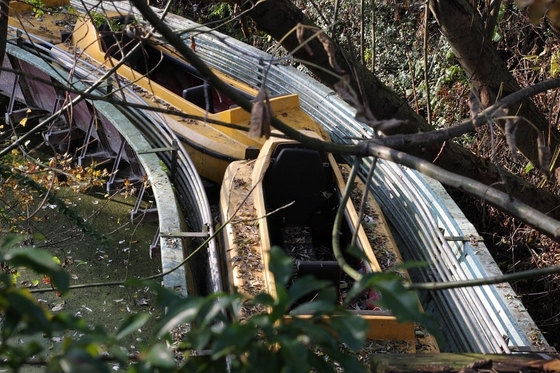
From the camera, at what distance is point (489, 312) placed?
440cm

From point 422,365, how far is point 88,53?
6.75m

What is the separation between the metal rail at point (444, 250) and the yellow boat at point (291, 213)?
34 cm

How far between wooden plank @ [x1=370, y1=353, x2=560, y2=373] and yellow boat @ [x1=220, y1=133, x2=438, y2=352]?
2616 mm

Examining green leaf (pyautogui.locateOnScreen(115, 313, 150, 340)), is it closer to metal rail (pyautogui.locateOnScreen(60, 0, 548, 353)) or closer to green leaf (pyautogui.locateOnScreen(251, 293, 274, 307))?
green leaf (pyautogui.locateOnScreen(251, 293, 274, 307))

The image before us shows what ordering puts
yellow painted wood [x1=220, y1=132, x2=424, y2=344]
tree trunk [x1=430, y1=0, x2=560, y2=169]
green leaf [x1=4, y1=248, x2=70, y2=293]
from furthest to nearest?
1. yellow painted wood [x1=220, y1=132, x2=424, y2=344]
2. tree trunk [x1=430, y1=0, x2=560, y2=169]
3. green leaf [x1=4, y1=248, x2=70, y2=293]

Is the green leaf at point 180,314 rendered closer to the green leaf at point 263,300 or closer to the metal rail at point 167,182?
the green leaf at point 263,300

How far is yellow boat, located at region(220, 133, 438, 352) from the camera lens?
193 inches

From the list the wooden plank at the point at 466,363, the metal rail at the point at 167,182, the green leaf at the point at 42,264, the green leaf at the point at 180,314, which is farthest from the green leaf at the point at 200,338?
the metal rail at the point at 167,182

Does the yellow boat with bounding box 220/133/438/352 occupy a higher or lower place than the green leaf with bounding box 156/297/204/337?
higher

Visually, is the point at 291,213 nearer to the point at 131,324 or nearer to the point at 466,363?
the point at 466,363

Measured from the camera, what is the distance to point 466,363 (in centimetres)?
205

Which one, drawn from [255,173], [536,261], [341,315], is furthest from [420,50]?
[341,315]

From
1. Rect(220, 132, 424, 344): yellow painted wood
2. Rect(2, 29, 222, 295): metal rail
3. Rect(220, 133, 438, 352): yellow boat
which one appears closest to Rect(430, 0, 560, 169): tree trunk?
Rect(220, 132, 424, 344): yellow painted wood

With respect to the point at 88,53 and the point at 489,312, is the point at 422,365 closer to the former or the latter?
the point at 489,312
